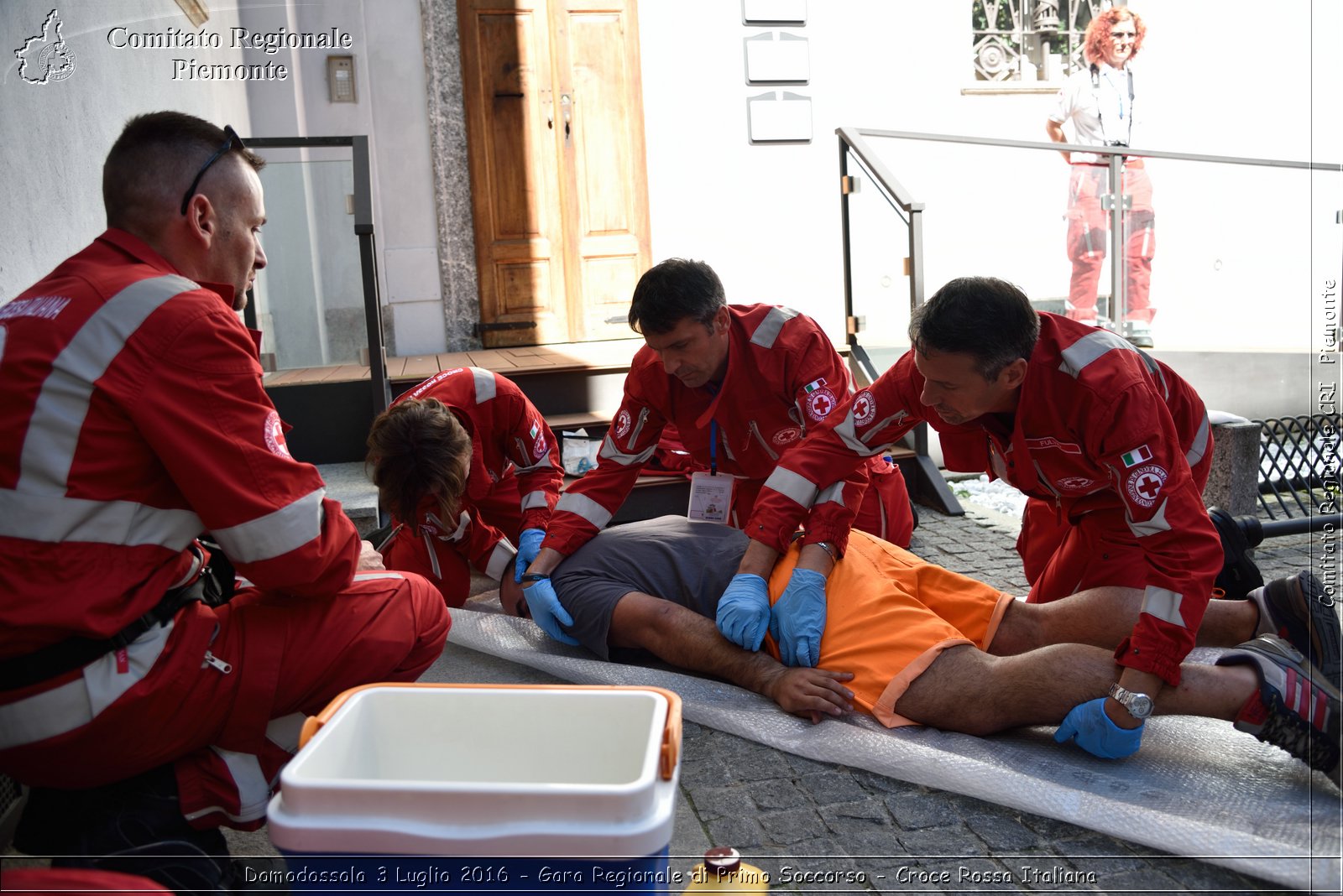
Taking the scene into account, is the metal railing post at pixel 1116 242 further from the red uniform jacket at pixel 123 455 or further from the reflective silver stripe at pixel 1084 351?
the red uniform jacket at pixel 123 455

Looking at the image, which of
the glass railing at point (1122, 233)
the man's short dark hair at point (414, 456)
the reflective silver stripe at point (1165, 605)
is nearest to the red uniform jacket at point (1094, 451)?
the reflective silver stripe at point (1165, 605)

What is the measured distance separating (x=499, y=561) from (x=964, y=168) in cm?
361

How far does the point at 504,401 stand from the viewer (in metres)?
3.24

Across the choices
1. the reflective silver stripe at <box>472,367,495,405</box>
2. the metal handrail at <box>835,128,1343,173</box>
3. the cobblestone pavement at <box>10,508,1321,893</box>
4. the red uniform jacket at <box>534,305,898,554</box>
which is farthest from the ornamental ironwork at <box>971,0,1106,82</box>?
the cobblestone pavement at <box>10,508,1321,893</box>

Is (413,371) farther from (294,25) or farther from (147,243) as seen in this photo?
(147,243)

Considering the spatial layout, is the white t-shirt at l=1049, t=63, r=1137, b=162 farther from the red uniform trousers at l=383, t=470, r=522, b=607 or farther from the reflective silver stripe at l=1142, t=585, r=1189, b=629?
the reflective silver stripe at l=1142, t=585, r=1189, b=629

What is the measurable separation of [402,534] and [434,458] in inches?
29.4

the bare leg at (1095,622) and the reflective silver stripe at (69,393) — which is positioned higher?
the reflective silver stripe at (69,393)

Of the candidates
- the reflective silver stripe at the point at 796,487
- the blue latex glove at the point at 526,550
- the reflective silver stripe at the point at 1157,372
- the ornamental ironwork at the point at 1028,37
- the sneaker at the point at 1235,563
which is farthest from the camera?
the ornamental ironwork at the point at 1028,37

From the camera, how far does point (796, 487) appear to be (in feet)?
8.16

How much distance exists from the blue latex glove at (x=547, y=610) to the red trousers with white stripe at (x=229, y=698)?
71 centimetres

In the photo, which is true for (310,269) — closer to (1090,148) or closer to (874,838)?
(874,838)

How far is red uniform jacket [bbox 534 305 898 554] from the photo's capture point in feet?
9.32

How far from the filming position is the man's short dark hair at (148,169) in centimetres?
173
